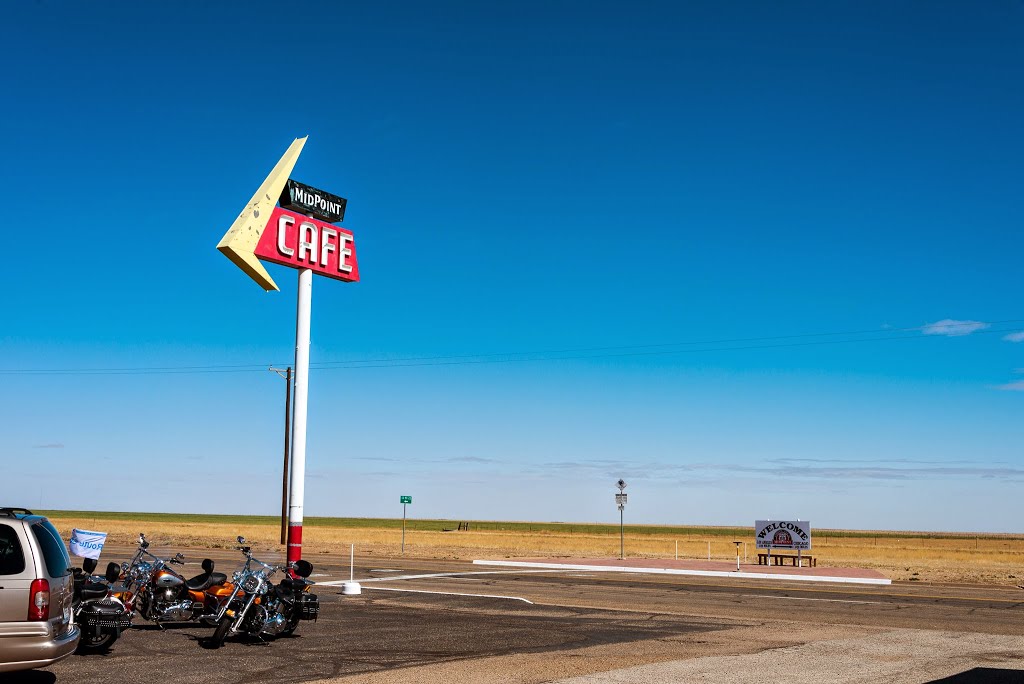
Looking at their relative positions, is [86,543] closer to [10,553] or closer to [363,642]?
[363,642]

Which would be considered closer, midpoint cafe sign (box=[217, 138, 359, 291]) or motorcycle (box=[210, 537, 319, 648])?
motorcycle (box=[210, 537, 319, 648])

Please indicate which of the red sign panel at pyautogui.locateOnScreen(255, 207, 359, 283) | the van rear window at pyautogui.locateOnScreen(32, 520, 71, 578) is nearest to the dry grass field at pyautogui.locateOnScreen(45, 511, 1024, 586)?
the red sign panel at pyautogui.locateOnScreen(255, 207, 359, 283)

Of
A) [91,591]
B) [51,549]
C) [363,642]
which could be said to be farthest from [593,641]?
[51,549]

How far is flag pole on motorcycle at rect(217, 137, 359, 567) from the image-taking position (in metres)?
22.3

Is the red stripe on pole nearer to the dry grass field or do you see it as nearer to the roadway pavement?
the roadway pavement

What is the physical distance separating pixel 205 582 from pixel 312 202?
11.0 meters

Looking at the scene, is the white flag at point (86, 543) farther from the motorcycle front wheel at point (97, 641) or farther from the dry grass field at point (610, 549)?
the dry grass field at point (610, 549)

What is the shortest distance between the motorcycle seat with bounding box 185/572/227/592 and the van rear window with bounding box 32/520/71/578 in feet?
16.7

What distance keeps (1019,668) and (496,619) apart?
9136mm

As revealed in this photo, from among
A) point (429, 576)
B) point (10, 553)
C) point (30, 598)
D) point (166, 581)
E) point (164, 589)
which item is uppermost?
point (10, 553)

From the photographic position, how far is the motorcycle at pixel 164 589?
1563 centimetres

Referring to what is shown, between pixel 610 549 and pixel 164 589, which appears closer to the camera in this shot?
pixel 164 589

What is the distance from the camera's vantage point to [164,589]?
16219 mm

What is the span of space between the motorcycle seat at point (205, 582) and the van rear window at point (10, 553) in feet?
19.7
